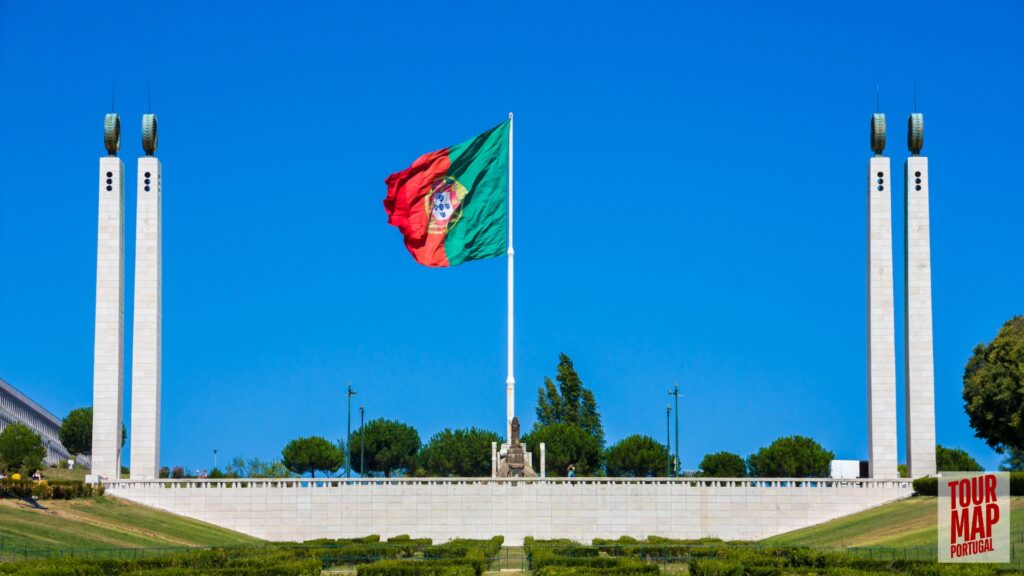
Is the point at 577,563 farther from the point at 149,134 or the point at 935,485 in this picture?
the point at 149,134

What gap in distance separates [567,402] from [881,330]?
1854 inches

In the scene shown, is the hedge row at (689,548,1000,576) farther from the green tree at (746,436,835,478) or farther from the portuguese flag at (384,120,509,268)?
the green tree at (746,436,835,478)

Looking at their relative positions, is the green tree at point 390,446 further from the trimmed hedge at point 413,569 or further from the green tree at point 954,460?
the trimmed hedge at point 413,569

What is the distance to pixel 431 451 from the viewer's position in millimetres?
118375

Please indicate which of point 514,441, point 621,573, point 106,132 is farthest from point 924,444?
point 106,132

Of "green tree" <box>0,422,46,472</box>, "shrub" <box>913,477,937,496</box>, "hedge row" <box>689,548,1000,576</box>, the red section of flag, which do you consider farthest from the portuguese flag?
"green tree" <box>0,422,46,472</box>

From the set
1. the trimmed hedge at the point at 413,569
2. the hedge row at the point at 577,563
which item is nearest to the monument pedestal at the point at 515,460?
the hedge row at the point at 577,563

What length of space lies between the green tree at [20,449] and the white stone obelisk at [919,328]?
1993 inches

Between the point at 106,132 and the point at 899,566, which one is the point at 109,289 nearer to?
the point at 106,132

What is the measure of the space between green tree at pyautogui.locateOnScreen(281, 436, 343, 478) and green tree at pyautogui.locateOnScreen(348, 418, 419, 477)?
429 centimetres

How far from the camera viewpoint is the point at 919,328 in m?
78.2

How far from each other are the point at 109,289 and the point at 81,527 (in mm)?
19243

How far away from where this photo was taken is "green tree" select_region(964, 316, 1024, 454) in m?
73.5

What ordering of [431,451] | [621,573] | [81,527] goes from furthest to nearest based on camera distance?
[431,451] < [81,527] < [621,573]
